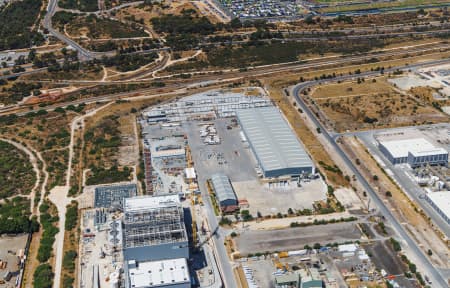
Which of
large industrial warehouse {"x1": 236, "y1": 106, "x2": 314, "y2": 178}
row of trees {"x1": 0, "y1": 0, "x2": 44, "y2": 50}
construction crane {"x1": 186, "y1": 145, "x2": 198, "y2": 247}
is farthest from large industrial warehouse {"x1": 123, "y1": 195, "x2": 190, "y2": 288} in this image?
row of trees {"x1": 0, "y1": 0, "x2": 44, "y2": 50}

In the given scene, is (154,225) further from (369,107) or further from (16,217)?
(369,107)

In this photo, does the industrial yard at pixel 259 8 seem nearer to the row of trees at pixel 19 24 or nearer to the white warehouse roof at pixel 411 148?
the row of trees at pixel 19 24

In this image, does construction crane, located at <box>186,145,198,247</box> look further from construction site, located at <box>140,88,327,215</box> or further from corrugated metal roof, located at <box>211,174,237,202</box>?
corrugated metal roof, located at <box>211,174,237,202</box>

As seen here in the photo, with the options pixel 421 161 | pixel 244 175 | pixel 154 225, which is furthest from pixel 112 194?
pixel 421 161

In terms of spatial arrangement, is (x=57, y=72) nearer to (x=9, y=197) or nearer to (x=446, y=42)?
Result: (x=9, y=197)

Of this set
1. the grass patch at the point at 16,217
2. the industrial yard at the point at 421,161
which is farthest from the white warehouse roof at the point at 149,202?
the industrial yard at the point at 421,161

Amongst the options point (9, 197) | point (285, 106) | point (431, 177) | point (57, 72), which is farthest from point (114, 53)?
point (431, 177)

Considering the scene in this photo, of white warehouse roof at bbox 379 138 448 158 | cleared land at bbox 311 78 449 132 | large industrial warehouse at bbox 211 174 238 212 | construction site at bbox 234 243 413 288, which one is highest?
cleared land at bbox 311 78 449 132
